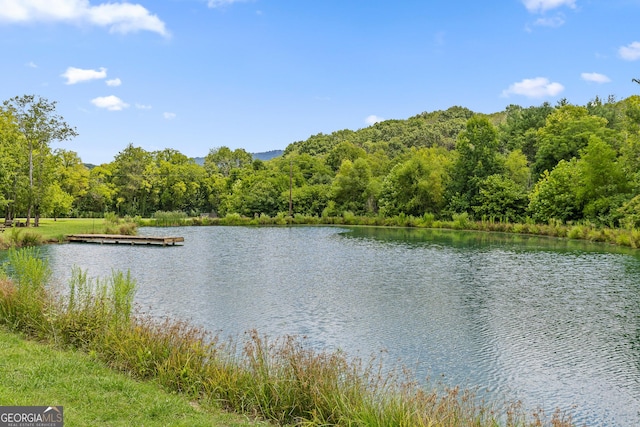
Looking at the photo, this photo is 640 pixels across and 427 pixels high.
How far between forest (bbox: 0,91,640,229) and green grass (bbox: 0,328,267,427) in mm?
24623

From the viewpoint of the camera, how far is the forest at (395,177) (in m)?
35.9

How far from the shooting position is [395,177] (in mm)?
54125

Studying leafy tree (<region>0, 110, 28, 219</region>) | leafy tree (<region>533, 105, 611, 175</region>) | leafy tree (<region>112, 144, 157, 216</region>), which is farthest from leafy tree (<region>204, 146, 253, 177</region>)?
leafy tree (<region>0, 110, 28, 219</region>)

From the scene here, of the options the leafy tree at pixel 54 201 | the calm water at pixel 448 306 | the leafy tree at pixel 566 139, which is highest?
the leafy tree at pixel 566 139

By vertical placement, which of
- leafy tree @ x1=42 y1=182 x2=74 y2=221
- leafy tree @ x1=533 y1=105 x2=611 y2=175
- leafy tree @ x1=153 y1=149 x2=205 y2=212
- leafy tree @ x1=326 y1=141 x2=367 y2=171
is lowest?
leafy tree @ x1=42 y1=182 x2=74 y2=221

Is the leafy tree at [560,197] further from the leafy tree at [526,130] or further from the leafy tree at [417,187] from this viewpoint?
the leafy tree at [526,130]

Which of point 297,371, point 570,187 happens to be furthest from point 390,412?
point 570,187

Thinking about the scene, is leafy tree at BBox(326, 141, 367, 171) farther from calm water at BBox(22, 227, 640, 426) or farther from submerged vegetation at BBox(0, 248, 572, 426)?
submerged vegetation at BBox(0, 248, 572, 426)

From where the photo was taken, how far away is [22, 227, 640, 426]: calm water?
896 centimetres

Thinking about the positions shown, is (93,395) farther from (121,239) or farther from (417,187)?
(417,187)

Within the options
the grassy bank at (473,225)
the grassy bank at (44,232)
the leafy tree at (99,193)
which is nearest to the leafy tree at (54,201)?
the grassy bank at (44,232)

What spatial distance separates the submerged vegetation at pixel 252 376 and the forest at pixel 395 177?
22.9 metres

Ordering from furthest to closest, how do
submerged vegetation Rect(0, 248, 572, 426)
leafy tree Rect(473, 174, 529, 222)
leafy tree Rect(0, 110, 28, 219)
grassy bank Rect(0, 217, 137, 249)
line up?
leafy tree Rect(473, 174, 529, 222)
leafy tree Rect(0, 110, 28, 219)
grassy bank Rect(0, 217, 137, 249)
submerged vegetation Rect(0, 248, 572, 426)

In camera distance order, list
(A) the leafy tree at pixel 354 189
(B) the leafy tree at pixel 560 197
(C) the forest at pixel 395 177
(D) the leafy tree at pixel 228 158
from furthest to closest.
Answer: (D) the leafy tree at pixel 228 158 < (A) the leafy tree at pixel 354 189 < (B) the leafy tree at pixel 560 197 < (C) the forest at pixel 395 177
